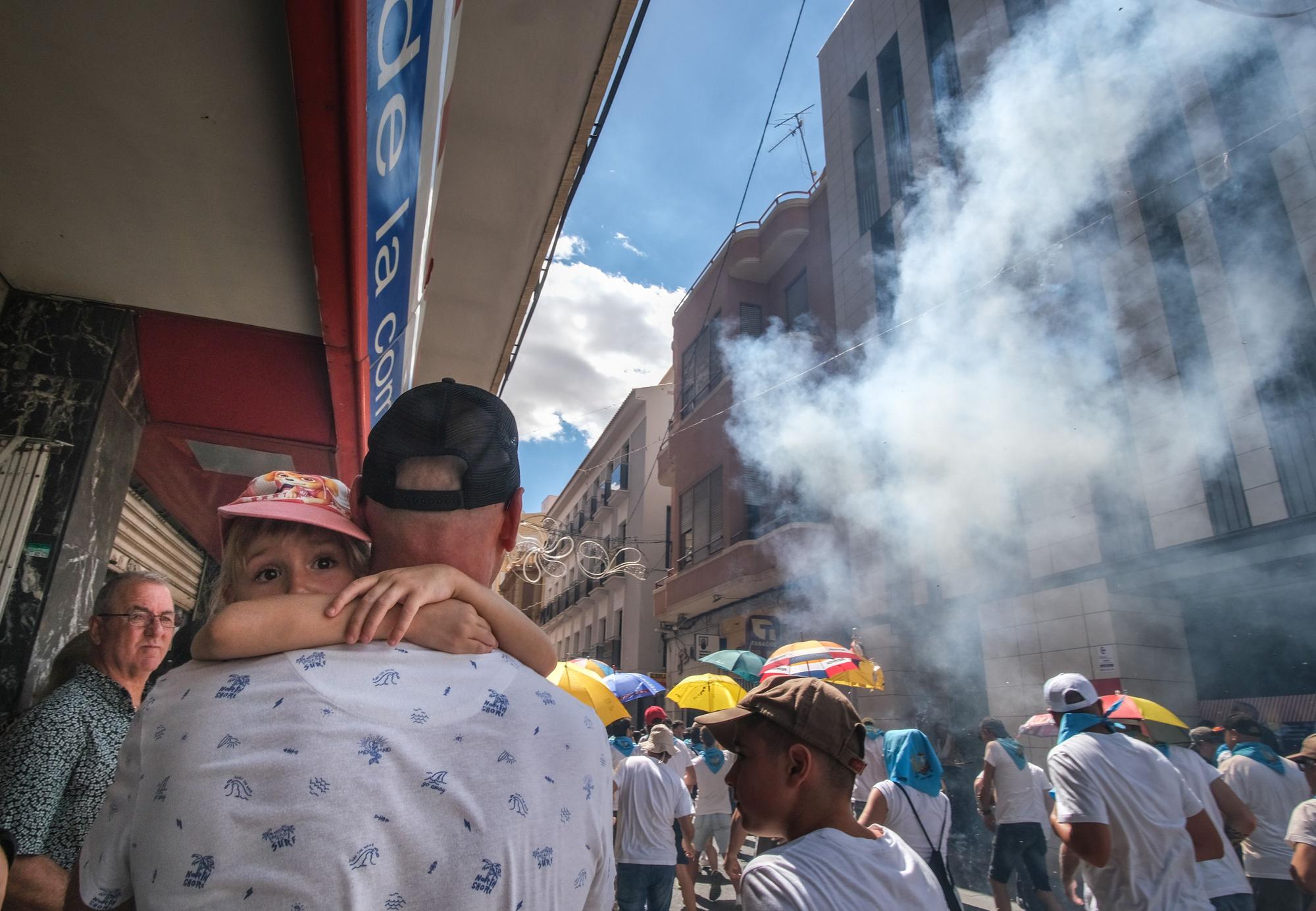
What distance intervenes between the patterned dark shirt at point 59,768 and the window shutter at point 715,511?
15.2m

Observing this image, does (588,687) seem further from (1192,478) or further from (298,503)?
(1192,478)

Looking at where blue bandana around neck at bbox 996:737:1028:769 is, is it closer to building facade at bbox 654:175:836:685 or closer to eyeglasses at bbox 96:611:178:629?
eyeglasses at bbox 96:611:178:629

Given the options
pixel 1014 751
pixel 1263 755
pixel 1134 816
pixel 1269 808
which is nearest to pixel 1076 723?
pixel 1134 816

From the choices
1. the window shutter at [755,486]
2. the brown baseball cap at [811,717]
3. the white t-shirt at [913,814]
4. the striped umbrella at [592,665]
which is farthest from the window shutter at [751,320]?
the brown baseball cap at [811,717]

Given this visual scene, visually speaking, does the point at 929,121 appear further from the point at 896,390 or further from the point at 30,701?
the point at 30,701

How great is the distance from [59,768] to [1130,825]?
12.6 feet

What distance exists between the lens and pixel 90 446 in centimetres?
336

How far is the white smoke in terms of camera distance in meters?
9.75

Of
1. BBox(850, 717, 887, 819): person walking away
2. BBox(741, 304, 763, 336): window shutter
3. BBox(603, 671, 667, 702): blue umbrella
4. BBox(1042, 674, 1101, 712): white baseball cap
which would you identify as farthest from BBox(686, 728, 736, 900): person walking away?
BBox(741, 304, 763, 336): window shutter

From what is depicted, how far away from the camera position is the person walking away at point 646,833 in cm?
575

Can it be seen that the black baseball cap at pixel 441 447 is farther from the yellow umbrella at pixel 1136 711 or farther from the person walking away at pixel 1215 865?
the yellow umbrella at pixel 1136 711

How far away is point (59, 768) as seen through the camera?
6.85 feet

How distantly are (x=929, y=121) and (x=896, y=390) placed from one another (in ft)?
14.9

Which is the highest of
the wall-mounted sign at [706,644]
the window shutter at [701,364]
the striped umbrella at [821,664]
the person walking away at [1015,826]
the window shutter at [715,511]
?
the window shutter at [701,364]
